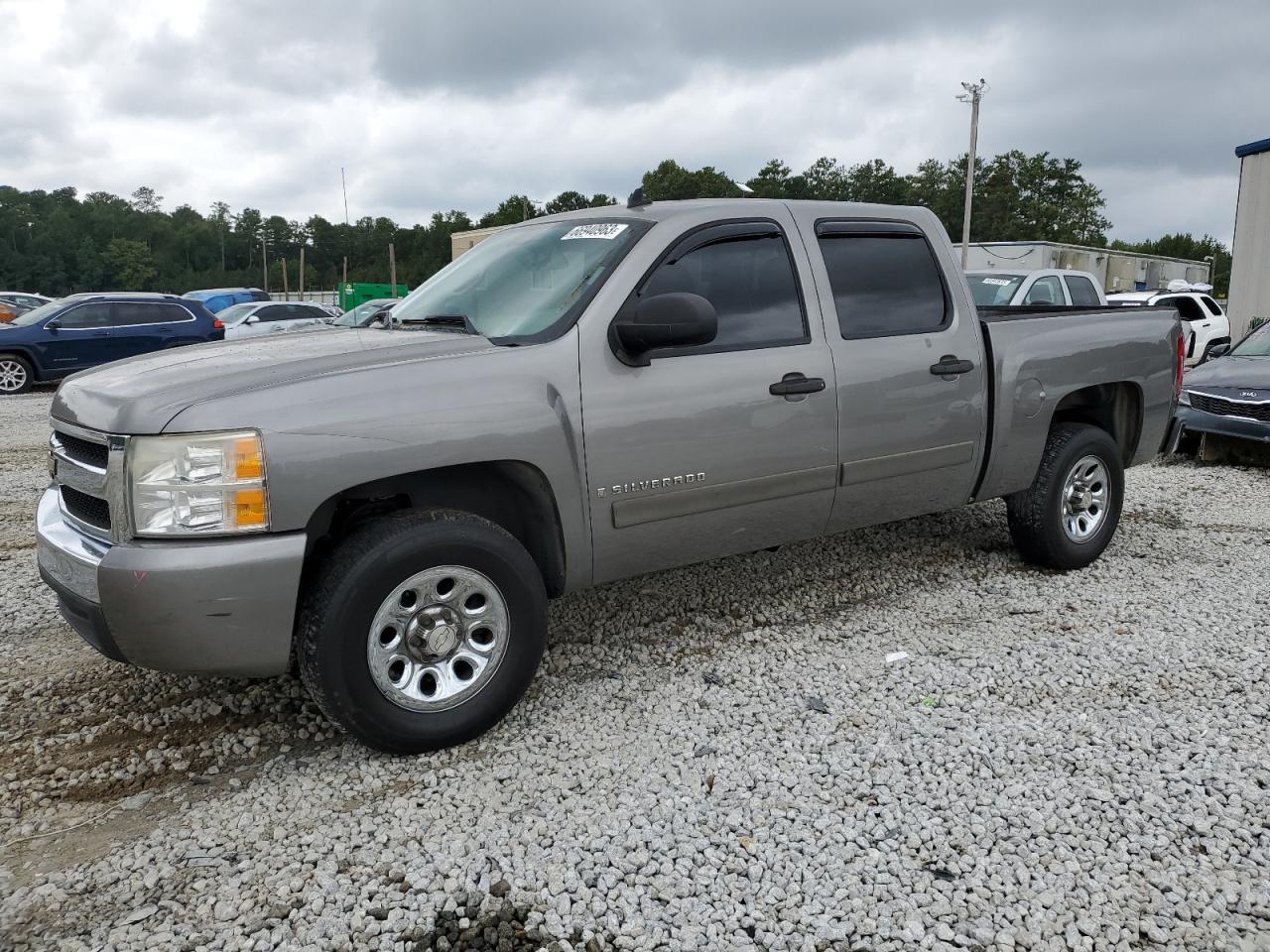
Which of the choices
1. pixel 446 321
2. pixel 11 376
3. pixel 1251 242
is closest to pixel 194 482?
pixel 446 321

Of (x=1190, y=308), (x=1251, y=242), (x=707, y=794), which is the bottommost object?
(x=707, y=794)

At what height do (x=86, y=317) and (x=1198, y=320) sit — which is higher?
(x=86, y=317)

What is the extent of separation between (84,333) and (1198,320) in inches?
791

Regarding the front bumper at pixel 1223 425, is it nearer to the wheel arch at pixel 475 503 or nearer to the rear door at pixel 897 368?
the rear door at pixel 897 368

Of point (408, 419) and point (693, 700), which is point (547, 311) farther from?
point (693, 700)

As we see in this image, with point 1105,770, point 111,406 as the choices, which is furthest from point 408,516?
point 1105,770

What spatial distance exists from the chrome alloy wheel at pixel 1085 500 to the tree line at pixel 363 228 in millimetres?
61843

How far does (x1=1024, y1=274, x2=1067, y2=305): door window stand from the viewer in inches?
488

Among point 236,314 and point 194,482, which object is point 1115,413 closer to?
point 194,482

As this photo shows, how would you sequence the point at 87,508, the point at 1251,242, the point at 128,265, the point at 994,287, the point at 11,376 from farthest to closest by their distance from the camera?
1. the point at 128,265
2. the point at 1251,242
3. the point at 11,376
4. the point at 994,287
5. the point at 87,508

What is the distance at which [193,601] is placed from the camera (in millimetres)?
2801

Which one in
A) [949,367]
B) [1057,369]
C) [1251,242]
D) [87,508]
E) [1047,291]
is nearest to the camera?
[87,508]

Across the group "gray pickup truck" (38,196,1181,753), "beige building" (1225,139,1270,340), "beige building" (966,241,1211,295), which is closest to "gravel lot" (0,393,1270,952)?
"gray pickup truck" (38,196,1181,753)

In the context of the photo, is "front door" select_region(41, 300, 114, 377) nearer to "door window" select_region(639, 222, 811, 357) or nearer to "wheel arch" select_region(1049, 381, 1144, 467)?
"door window" select_region(639, 222, 811, 357)
